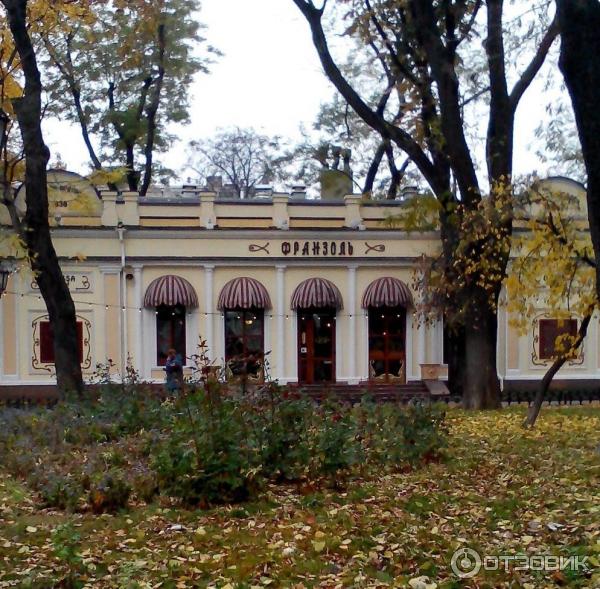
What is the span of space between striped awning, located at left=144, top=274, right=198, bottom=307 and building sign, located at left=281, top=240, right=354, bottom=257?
11.4 feet

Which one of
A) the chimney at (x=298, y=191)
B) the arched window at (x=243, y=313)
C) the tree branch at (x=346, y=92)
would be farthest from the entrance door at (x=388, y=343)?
the tree branch at (x=346, y=92)

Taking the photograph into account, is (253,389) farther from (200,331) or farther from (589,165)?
(200,331)

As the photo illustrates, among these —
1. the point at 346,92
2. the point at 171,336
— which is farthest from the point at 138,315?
the point at 346,92

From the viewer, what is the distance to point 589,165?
5.48 meters

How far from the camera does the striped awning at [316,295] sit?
25406 millimetres

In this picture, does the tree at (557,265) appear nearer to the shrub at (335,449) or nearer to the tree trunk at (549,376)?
the tree trunk at (549,376)

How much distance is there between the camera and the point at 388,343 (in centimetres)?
2642

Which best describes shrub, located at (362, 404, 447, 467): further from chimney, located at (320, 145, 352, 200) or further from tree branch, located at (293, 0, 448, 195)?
chimney, located at (320, 145, 352, 200)

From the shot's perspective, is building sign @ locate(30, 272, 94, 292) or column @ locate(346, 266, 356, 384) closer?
building sign @ locate(30, 272, 94, 292)

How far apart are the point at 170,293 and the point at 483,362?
1195 cm

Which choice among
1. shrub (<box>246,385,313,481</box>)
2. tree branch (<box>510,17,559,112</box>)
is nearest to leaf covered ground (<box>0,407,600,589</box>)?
shrub (<box>246,385,313,481</box>)

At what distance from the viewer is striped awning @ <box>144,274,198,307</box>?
24828 mm

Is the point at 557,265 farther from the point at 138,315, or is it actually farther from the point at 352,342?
the point at 138,315

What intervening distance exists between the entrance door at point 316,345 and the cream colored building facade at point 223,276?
0.08 metres
